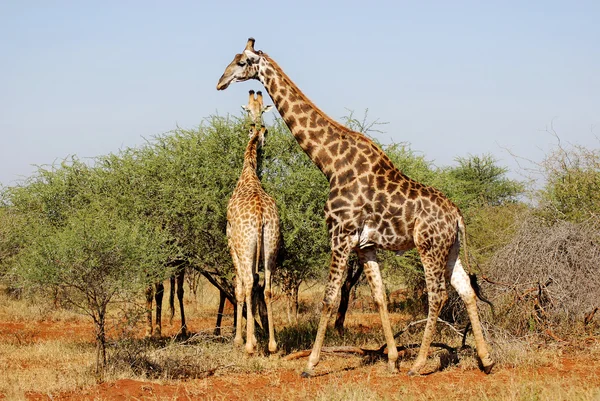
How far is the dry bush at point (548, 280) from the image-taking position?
1068 centimetres

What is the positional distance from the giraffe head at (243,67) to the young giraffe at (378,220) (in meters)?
1.01

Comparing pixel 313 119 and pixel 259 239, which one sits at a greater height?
pixel 313 119

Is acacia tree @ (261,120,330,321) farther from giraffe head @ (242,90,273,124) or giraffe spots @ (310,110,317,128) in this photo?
giraffe spots @ (310,110,317,128)

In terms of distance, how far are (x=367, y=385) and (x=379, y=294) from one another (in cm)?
144

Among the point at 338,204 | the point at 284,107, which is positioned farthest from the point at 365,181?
the point at 284,107

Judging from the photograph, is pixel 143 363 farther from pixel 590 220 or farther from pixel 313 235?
pixel 590 220

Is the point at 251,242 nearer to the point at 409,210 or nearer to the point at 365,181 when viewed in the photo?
the point at 365,181

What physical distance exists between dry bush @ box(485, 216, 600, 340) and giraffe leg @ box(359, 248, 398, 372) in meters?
1.95

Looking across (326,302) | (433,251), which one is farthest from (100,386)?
(433,251)

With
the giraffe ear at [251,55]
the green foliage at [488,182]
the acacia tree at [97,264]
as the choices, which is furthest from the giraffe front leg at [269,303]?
the green foliage at [488,182]

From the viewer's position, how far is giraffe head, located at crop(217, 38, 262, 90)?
32.5 feet

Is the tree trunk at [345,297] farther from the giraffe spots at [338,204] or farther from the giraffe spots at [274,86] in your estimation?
the giraffe spots at [274,86]

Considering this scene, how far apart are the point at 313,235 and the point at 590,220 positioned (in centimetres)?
492

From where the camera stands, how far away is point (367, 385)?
8203mm
